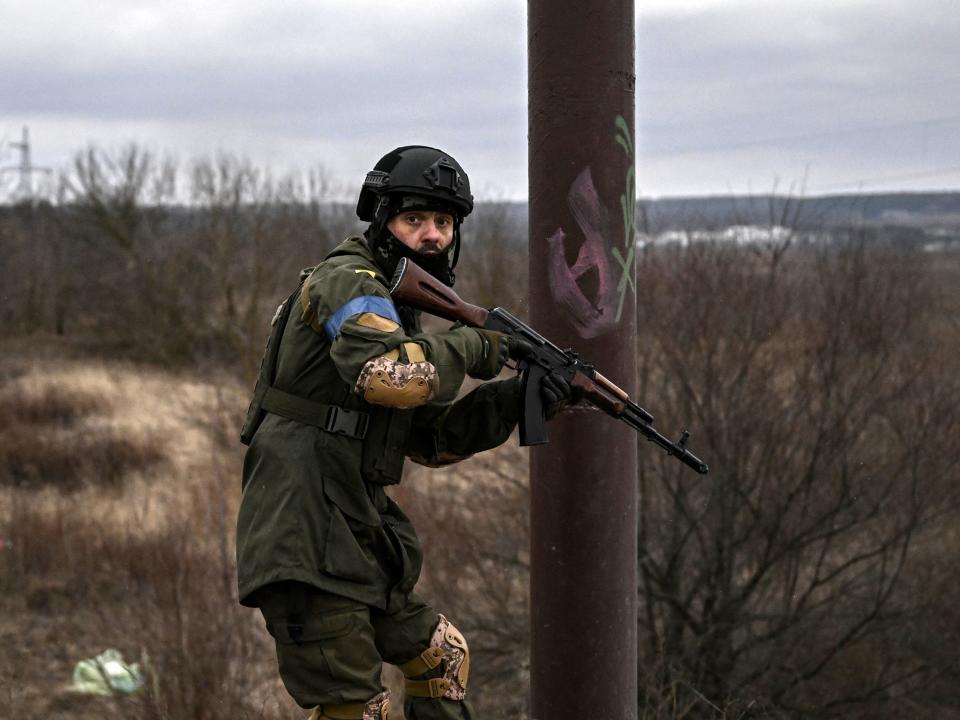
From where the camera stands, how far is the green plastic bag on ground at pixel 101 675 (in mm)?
5195

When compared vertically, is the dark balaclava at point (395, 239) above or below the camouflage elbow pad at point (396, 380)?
above

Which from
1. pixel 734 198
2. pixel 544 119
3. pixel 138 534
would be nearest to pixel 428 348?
pixel 544 119

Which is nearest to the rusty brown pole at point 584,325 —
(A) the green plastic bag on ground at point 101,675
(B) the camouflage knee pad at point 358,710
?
(B) the camouflage knee pad at point 358,710

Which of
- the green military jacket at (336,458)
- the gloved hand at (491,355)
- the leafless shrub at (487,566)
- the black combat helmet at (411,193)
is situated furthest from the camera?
the leafless shrub at (487,566)

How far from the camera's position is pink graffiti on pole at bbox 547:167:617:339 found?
267 centimetres

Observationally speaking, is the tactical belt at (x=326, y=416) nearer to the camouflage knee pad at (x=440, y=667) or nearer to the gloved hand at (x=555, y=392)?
the gloved hand at (x=555, y=392)

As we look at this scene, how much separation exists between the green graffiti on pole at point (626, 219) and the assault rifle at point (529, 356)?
8.2 inches

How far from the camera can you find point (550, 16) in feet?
8.50

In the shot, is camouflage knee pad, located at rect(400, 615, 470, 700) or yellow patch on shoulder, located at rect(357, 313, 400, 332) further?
camouflage knee pad, located at rect(400, 615, 470, 700)

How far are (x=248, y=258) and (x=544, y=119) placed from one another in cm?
2148

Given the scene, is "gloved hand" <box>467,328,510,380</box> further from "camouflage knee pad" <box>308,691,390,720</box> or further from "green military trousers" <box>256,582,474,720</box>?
"camouflage knee pad" <box>308,691,390,720</box>

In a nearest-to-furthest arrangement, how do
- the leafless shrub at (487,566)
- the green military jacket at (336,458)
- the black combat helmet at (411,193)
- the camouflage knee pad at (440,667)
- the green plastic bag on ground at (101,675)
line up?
the green military jacket at (336,458), the black combat helmet at (411,193), the camouflage knee pad at (440,667), the green plastic bag on ground at (101,675), the leafless shrub at (487,566)

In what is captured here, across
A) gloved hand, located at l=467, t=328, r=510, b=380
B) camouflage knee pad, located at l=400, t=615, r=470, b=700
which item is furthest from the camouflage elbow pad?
camouflage knee pad, located at l=400, t=615, r=470, b=700

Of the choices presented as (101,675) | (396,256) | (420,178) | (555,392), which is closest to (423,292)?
(396,256)
